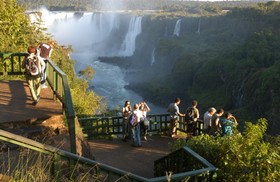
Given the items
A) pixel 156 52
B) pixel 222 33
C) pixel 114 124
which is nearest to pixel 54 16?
pixel 156 52

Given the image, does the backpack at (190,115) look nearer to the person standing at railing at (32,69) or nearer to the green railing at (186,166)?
the green railing at (186,166)

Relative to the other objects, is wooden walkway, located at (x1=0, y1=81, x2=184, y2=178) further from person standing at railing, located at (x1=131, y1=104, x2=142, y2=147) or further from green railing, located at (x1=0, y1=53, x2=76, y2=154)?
green railing, located at (x1=0, y1=53, x2=76, y2=154)

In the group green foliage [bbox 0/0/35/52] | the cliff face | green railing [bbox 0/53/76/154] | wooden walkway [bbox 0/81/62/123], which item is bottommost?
the cliff face

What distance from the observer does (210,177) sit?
5.24 meters

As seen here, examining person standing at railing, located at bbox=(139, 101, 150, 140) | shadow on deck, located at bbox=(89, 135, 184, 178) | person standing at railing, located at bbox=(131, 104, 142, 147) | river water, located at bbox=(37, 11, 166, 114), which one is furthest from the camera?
river water, located at bbox=(37, 11, 166, 114)

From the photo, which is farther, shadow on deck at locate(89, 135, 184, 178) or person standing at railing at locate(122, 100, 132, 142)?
person standing at railing at locate(122, 100, 132, 142)

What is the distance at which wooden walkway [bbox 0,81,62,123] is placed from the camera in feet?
22.6

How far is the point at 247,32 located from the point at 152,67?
21.0 m

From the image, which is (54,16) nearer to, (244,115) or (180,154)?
(244,115)

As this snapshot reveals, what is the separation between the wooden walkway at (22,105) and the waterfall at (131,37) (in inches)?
3320

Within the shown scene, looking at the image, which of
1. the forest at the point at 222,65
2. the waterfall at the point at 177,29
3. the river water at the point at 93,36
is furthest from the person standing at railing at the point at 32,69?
the waterfall at the point at 177,29

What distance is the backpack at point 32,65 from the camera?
751 centimetres

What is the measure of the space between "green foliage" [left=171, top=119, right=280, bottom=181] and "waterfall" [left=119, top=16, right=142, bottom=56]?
87586mm

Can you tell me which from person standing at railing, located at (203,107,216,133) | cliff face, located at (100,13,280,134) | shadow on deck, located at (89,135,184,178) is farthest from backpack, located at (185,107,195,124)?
cliff face, located at (100,13,280,134)
